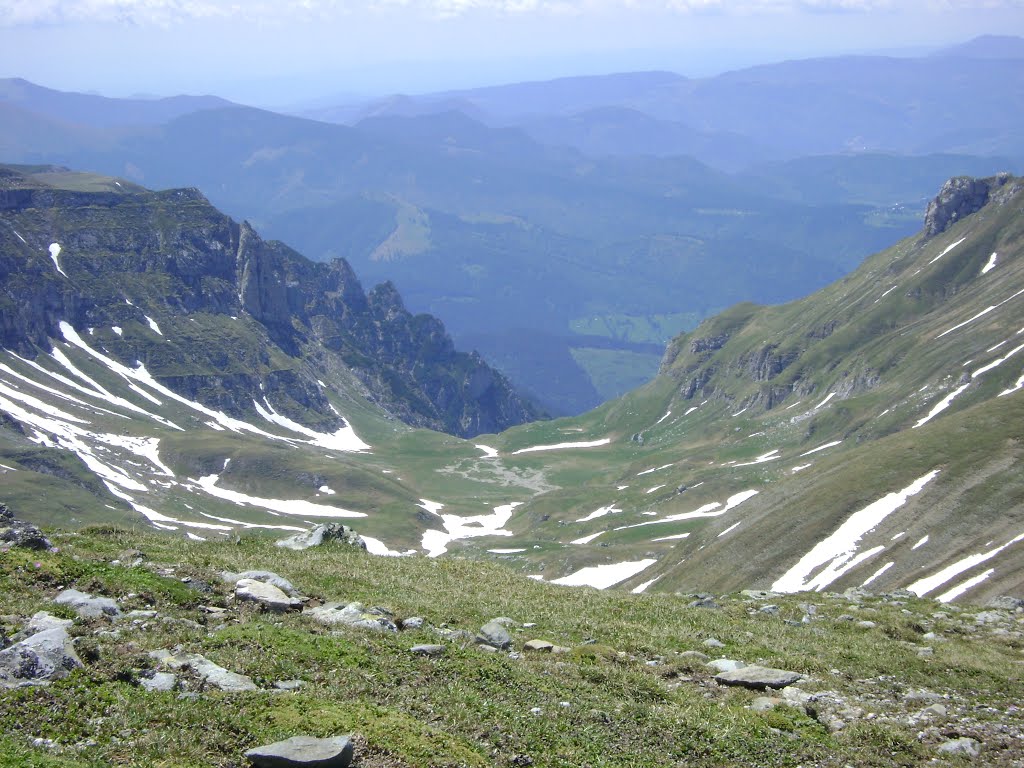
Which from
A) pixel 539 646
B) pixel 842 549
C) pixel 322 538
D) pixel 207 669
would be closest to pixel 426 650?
pixel 539 646

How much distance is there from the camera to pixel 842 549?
8312cm

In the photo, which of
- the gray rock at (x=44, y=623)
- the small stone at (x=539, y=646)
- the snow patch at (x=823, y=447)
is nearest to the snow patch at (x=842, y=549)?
the small stone at (x=539, y=646)

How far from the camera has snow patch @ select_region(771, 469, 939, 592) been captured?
3132 inches

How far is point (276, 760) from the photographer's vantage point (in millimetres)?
15062

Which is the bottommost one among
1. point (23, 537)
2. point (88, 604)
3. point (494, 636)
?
point (494, 636)

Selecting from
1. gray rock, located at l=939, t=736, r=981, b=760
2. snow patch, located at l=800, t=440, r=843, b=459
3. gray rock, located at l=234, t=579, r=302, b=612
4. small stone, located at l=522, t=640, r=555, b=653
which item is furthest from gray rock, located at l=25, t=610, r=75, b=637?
snow patch, located at l=800, t=440, r=843, b=459

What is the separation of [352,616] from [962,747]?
48.0 feet

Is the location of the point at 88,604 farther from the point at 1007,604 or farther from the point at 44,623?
the point at 1007,604

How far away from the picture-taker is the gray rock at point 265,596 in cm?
2500

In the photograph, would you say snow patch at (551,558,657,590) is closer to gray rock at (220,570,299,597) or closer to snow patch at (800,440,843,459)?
snow patch at (800,440,843,459)

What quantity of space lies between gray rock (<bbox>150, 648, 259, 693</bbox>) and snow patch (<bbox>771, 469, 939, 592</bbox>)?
65080 millimetres

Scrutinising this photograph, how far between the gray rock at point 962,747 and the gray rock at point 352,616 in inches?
512

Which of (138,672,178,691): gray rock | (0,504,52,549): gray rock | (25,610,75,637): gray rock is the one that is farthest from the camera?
(0,504,52,549): gray rock

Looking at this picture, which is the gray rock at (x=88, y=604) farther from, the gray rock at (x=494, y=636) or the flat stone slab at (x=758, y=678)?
the flat stone slab at (x=758, y=678)
